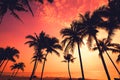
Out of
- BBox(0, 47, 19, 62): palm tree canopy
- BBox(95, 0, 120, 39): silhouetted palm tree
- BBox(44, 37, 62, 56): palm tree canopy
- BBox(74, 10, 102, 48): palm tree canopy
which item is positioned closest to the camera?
BBox(95, 0, 120, 39): silhouetted palm tree

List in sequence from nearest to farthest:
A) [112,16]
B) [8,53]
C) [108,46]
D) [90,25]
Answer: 1. [112,16]
2. [90,25]
3. [108,46]
4. [8,53]

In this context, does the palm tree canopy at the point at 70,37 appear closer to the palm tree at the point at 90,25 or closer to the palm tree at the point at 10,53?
the palm tree at the point at 90,25

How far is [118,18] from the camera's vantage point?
19047 millimetres

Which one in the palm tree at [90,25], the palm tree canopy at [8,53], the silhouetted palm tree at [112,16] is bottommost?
the silhouetted palm tree at [112,16]

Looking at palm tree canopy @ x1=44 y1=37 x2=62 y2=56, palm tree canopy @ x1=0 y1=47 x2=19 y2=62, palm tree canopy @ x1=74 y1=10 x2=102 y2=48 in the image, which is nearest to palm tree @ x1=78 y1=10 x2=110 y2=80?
palm tree canopy @ x1=74 y1=10 x2=102 y2=48

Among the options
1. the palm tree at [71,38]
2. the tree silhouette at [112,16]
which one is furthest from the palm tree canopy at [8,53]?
the tree silhouette at [112,16]

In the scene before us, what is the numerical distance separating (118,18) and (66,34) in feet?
48.6

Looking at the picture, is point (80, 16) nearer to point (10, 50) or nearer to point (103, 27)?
point (103, 27)

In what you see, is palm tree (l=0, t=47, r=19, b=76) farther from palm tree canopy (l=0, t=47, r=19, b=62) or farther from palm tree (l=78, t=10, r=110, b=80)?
palm tree (l=78, t=10, r=110, b=80)

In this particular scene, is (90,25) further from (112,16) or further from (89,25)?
(112,16)

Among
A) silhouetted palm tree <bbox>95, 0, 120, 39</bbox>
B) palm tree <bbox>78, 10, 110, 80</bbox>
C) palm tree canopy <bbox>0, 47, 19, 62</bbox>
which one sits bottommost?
silhouetted palm tree <bbox>95, 0, 120, 39</bbox>

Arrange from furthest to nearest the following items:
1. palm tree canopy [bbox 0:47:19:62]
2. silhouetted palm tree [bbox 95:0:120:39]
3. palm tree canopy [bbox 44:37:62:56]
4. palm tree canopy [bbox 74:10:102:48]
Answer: palm tree canopy [bbox 0:47:19:62], palm tree canopy [bbox 44:37:62:56], palm tree canopy [bbox 74:10:102:48], silhouetted palm tree [bbox 95:0:120:39]

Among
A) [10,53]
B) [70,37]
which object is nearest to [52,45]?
[70,37]

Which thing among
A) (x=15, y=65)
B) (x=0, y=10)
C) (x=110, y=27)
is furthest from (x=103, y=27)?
(x=15, y=65)
